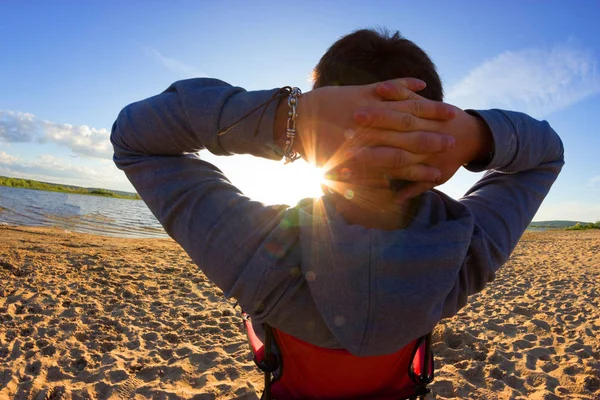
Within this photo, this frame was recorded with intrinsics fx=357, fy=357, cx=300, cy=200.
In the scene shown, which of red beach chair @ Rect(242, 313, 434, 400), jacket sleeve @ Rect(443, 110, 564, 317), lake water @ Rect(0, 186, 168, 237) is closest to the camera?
jacket sleeve @ Rect(443, 110, 564, 317)

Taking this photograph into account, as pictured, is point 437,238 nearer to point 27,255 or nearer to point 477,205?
point 477,205

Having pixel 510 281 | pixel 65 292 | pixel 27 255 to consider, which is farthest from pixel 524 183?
pixel 27 255

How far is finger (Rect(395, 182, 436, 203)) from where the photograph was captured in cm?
88

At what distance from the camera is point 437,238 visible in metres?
0.85

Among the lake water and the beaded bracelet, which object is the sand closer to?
the beaded bracelet

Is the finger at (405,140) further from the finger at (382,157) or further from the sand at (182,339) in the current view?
the sand at (182,339)

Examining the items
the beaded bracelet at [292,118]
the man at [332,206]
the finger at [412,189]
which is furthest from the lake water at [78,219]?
the finger at [412,189]

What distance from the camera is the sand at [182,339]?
327 cm

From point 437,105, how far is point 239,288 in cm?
65

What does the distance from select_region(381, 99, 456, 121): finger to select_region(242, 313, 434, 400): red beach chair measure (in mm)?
760

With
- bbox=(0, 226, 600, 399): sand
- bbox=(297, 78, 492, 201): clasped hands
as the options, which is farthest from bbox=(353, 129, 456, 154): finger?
bbox=(0, 226, 600, 399): sand

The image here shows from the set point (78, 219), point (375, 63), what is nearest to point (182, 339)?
point (375, 63)

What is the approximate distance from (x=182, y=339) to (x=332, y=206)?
407cm

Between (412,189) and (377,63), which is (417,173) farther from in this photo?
(377,63)
